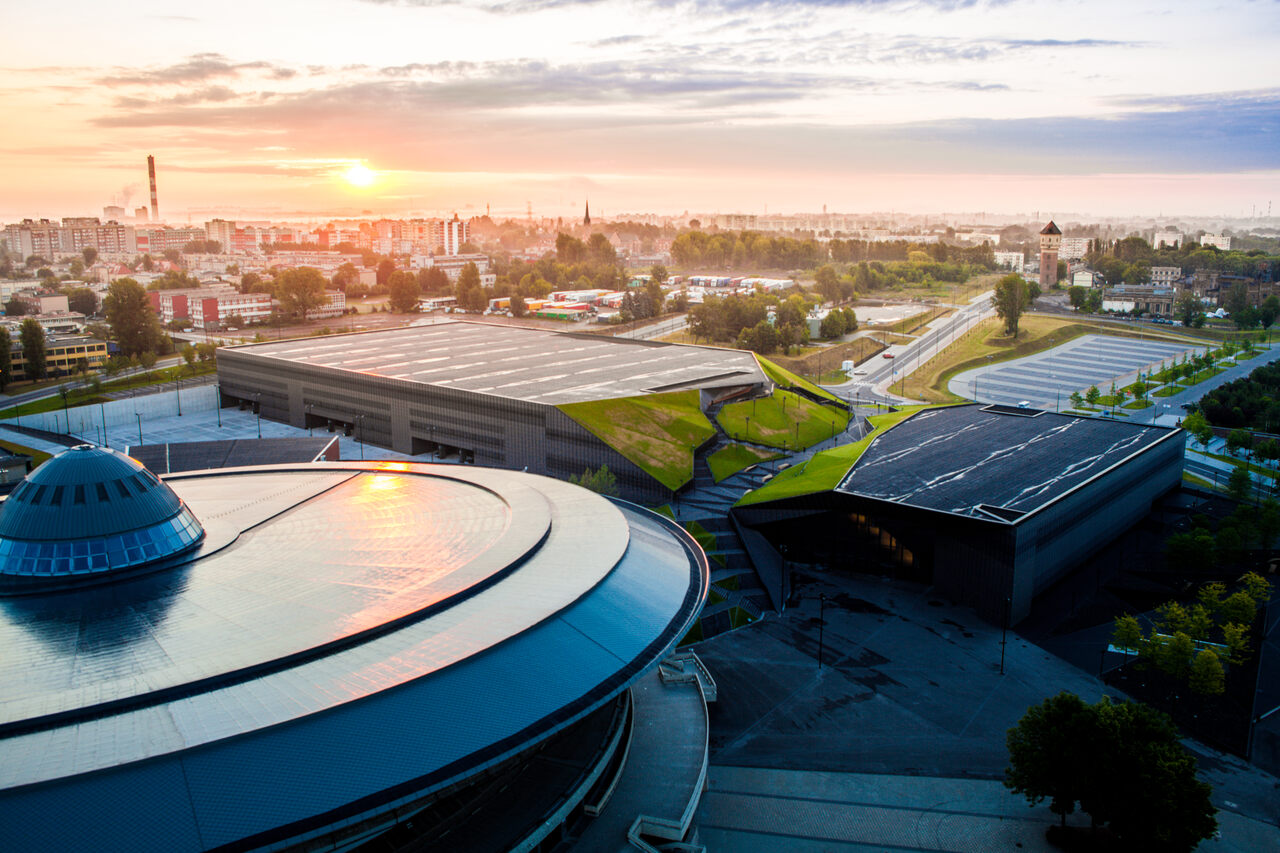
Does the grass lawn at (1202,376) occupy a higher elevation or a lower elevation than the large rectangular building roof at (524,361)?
lower

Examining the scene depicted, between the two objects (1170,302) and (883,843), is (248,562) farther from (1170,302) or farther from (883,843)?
(1170,302)

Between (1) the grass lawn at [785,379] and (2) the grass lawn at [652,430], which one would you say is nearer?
(2) the grass lawn at [652,430]

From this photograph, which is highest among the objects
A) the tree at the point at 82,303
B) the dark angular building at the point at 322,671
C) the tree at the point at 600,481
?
the tree at the point at 82,303

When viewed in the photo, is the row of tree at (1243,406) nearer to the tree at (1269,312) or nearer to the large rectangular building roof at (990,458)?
the large rectangular building roof at (990,458)

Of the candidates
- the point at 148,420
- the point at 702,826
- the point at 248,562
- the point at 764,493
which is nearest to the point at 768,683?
the point at 702,826

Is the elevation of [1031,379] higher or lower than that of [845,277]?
lower

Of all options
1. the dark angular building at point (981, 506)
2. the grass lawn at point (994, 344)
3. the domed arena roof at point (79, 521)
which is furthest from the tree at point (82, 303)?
the domed arena roof at point (79, 521)

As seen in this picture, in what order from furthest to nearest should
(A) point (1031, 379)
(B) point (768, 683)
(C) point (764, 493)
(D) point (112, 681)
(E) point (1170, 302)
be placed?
(E) point (1170, 302)
(A) point (1031, 379)
(C) point (764, 493)
(B) point (768, 683)
(D) point (112, 681)

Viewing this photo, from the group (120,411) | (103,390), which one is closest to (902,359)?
(120,411)
